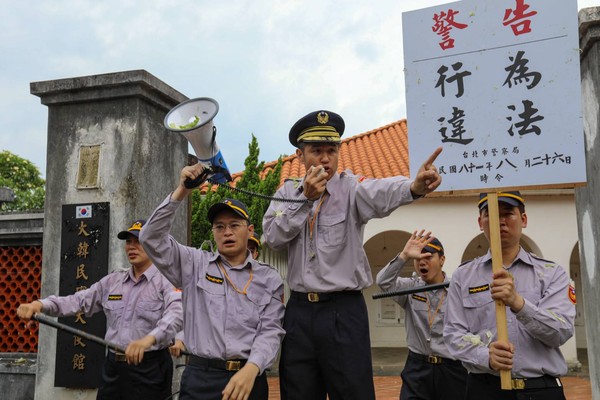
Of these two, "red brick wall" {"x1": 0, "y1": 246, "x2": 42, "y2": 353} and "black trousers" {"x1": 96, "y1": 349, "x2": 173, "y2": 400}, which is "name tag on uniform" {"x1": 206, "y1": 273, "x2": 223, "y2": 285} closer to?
"black trousers" {"x1": 96, "y1": 349, "x2": 173, "y2": 400}

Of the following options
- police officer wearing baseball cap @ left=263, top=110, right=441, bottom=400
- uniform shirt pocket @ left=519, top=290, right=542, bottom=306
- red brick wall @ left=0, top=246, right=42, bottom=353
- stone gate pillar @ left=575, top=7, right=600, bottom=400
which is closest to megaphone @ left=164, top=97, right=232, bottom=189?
police officer wearing baseball cap @ left=263, top=110, right=441, bottom=400

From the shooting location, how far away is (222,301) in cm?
325

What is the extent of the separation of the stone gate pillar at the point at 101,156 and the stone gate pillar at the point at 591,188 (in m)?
3.50

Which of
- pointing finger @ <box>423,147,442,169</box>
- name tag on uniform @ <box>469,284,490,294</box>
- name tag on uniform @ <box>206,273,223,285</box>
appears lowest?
name tag on uniform @ <box>469,284,490,294</box>

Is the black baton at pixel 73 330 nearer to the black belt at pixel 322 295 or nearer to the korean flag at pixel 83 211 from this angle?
the black belt at pixel 322 295

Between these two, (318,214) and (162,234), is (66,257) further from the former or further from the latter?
(318,214)

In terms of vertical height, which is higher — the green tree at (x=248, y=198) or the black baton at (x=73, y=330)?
the green tree at (x=248, y=198)

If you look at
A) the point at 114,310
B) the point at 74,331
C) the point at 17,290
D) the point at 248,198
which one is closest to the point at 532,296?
the point at 74,331

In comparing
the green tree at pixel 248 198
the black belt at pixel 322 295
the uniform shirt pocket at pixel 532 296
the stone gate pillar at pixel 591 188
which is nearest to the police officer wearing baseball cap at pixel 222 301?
the black belt at pixel 322 295

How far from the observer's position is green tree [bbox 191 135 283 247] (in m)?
8.70

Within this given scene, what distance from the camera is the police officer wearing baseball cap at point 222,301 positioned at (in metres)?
3.06

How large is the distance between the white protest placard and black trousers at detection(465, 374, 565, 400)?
38.6 inches

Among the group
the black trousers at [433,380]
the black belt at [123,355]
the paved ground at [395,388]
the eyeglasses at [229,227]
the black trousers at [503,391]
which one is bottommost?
the paved ground at [395,388]

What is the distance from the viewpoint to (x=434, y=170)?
284 centimetres
